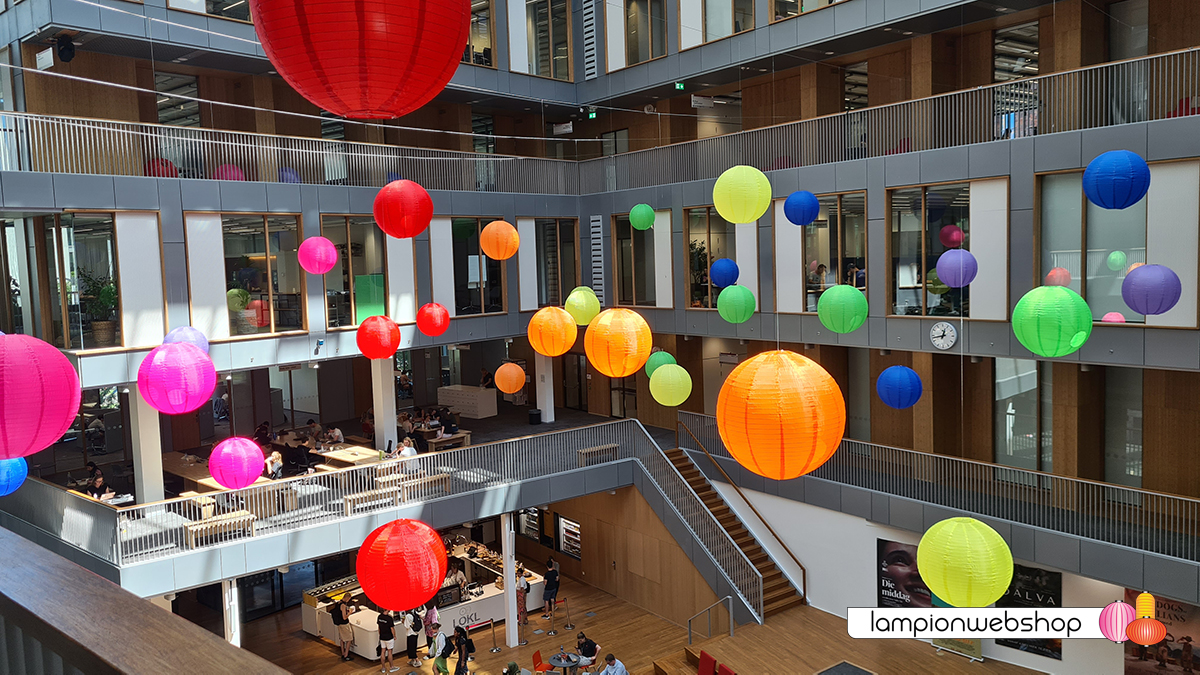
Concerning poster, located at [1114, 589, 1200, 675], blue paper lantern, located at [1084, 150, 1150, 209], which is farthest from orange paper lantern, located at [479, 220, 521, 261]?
poster, located at [1114, 589, 1200, 675]

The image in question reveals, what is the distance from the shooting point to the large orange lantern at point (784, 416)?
26.7 ft

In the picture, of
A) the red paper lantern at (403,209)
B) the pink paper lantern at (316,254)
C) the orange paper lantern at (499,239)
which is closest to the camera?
the red paper lantern at (403,209)

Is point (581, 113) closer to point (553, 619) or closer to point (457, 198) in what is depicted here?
point (457, 198)

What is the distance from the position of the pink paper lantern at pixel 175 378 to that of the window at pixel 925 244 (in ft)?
47.7

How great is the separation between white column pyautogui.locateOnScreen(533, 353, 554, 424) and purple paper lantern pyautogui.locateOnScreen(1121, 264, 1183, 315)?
57.1ft

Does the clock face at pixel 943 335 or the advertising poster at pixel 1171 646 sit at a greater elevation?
the clock face at pixel 943 335

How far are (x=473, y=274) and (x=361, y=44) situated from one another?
21161mm

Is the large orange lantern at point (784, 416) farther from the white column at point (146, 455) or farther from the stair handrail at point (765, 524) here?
the white column at point (146, 455)

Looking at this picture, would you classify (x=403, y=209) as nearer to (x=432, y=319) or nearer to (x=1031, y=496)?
(x=432, y=319)

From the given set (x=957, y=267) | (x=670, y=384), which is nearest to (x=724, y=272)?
(x=670, y=384)

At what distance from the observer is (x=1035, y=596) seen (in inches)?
707

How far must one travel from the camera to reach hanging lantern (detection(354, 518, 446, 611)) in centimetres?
1116

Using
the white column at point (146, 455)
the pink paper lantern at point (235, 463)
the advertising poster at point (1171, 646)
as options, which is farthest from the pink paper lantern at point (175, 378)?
the advertising poster at point (1171, 646)

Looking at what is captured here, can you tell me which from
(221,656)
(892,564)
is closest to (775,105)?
(892,564)
